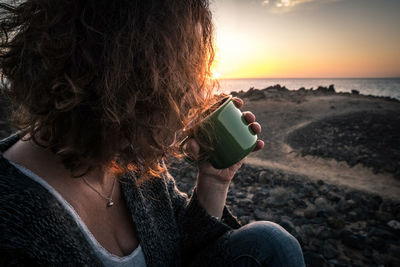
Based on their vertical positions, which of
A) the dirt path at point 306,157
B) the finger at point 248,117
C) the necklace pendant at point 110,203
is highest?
the finger at point 248,117

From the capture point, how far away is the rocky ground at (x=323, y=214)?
2.46 m

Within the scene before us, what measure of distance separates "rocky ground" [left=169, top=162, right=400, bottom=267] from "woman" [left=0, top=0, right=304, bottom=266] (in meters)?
1.63

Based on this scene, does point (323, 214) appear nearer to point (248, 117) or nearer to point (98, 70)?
point (248, 117)

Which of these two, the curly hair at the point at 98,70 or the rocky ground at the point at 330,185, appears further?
the rocky ground at the point at 330,185

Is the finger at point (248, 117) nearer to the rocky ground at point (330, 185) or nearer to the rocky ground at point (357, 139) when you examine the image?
the rocky ground at point (330, 185)

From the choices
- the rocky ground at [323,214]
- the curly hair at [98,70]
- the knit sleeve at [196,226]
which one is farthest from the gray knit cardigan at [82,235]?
the rocky ground at [323,214]

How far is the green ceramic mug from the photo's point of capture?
1289mm

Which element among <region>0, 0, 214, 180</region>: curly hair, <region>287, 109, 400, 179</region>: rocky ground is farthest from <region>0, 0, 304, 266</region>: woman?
<region>287, 109, 400, 179</region>: rocky ground

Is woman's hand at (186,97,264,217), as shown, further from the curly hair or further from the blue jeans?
the curly hair

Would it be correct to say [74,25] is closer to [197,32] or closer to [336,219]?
[197,32]

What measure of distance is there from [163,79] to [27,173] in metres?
0.63

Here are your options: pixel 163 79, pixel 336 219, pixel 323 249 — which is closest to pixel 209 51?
pixel 163 79

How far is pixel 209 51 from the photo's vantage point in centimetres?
125

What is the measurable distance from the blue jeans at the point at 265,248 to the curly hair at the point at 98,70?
74 centimetres
